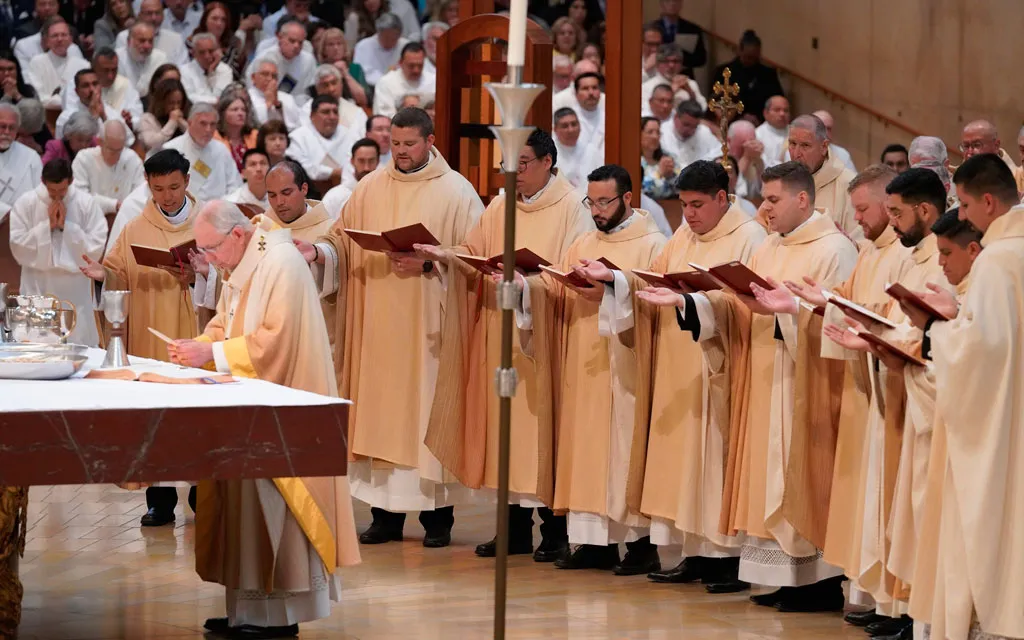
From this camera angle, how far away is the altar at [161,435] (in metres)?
4.74

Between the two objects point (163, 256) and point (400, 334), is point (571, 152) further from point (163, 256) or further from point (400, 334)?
point (163, 256)

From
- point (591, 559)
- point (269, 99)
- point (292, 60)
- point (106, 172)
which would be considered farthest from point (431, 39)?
point (591, 559)

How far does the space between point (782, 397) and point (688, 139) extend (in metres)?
6.68

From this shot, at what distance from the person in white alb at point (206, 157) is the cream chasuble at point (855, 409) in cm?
601

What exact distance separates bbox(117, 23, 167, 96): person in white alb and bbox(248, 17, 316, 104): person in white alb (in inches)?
31.2

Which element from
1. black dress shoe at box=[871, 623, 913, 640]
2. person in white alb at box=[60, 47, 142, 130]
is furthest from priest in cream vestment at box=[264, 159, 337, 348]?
person in white alb at box=[60, 47, 142, 130]

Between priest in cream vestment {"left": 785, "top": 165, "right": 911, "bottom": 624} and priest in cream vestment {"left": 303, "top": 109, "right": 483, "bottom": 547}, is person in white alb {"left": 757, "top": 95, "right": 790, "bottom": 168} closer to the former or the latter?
priest in cream vestment {"left": 303, "top": 109, "right": 483, "bottom": 547}

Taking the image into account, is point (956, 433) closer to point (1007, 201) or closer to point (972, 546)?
point (972, 546)

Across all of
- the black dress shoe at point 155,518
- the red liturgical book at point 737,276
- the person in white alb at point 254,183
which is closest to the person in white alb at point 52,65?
the person in white alb at point 254,183

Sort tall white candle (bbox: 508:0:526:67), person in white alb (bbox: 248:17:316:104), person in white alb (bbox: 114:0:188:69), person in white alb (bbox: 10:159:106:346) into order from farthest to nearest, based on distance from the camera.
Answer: person in white alb (bbox: 114:0:188:69) < person in white alb (bbox: 248:17:316:104) < person in white alb (bbox: 10:159:106:346) < tall white candle (bbox: 508:0:526:67)

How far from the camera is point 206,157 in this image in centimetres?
1172

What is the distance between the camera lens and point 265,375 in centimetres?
615

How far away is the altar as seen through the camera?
4738 millimetres

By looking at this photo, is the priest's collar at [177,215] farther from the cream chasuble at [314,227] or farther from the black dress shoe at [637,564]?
the black dress shoe at [637,564]
